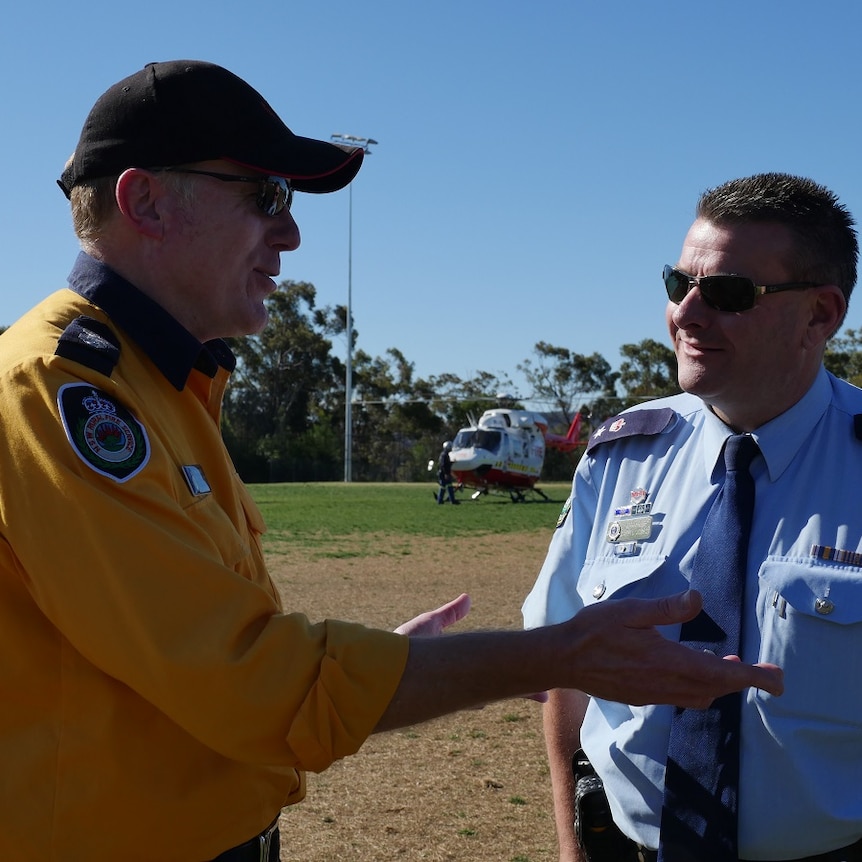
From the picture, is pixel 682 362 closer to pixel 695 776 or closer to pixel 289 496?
pixel 695 776

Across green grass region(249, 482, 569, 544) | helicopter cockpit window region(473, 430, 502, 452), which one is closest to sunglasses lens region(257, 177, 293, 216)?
green grass region(249, 482, 569, 544)

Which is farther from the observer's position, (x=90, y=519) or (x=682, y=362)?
(x=682, y=362)

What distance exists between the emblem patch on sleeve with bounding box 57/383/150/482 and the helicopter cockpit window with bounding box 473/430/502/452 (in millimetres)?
37017

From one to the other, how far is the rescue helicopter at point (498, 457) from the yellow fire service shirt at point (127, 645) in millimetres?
36052

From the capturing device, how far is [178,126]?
86.4 inches

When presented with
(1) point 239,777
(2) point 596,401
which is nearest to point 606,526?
(1) point 239,777

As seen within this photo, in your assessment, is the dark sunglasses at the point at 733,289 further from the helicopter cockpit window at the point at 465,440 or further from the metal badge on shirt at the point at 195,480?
the helicopter cockpit window at the point at 465,440

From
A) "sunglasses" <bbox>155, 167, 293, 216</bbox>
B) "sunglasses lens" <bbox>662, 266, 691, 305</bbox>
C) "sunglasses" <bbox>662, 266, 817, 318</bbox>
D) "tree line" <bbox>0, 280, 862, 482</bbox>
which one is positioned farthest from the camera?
"tree line" <bbox>0, 280, 862, 482</bbox>

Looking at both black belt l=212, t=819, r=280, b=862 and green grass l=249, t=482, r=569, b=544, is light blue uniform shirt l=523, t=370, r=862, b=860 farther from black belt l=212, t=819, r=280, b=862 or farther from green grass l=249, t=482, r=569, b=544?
green grass l=249, t=482, r=569, b=544

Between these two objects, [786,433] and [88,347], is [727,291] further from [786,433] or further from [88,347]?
[88,347]

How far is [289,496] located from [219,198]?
3892cm

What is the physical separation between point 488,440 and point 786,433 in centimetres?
3628

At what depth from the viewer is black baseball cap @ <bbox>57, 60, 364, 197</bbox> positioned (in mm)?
2188

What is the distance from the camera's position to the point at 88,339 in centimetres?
195
